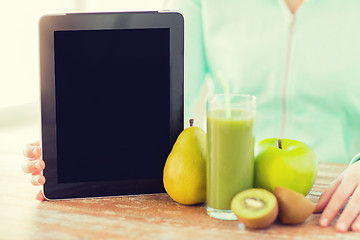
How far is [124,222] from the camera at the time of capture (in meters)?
0.77

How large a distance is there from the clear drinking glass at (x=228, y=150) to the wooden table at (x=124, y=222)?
0.15ft

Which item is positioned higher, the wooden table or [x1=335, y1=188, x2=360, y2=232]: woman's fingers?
[x1=335, y1=188, x2=360, y2=232]: woman's fingers

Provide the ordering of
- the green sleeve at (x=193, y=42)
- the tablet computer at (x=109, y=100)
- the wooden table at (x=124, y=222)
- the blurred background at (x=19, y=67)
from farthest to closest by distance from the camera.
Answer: the blurred background at (x=19, y=67), the green sleeve at (x=193, y=42), the tablet computer at (x=109, y=100), the wooden table at (x=124, y=222)

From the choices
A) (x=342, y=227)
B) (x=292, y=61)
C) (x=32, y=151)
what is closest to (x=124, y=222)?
(x=32, y=151)

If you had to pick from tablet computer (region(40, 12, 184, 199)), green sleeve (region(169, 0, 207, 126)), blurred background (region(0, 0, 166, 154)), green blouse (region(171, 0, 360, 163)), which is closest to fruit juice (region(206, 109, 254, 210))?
tablet computer (region(40, 12, 184, 199))

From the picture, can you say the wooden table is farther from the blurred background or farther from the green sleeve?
the blurred background

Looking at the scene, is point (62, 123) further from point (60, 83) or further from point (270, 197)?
point (270, 197)

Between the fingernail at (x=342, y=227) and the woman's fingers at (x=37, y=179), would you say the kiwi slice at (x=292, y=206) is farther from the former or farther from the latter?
the woman's fingers at (x=37, y=179)

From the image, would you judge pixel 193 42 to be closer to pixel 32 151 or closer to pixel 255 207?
pixel 32 151

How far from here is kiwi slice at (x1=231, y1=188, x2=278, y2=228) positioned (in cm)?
73

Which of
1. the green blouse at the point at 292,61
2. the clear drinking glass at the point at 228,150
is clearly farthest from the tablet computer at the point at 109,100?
the green blouse at the point at 292,61

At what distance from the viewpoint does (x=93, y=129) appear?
86cm

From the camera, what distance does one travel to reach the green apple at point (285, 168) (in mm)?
800

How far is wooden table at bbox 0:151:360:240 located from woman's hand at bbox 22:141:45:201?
0.04m
